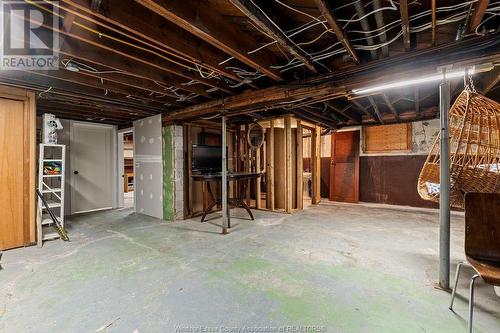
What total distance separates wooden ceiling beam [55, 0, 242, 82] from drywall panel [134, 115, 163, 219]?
9.03 ft

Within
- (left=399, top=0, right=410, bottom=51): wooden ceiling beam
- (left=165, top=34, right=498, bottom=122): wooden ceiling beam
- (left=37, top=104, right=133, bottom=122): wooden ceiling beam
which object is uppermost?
(left=37, top=104, right=133, bottom=122): wooden ceiling beam

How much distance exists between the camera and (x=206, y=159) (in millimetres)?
4898

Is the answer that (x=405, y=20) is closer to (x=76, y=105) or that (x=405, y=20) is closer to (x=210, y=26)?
(x=210, y=26)

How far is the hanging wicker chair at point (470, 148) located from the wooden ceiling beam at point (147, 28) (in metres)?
2.64

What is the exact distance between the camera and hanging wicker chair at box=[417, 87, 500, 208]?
218 centimetres

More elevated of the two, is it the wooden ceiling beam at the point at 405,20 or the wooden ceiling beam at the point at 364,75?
the wooden ceiling beam at the point at 405,20

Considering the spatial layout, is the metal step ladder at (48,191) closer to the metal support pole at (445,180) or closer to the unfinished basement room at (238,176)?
the unfinished basement room at (238,176)

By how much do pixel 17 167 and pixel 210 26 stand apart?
11.1 ft

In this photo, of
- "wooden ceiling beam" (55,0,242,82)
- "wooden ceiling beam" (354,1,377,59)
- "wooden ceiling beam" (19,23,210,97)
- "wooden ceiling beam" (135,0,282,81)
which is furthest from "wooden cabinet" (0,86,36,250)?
"wooden ceiling beam" (354,1,377,59)

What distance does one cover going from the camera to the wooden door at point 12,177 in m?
3.04

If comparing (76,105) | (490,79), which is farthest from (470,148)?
(76,105)

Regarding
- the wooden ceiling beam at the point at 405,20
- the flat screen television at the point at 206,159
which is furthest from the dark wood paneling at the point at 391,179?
the wooden ceiling beam at the point at 405,20

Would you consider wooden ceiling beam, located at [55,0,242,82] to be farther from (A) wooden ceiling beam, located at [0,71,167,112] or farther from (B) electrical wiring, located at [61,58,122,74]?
(A) wooden ceiling beam, located at [0,71,167,112]

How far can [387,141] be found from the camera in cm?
618
